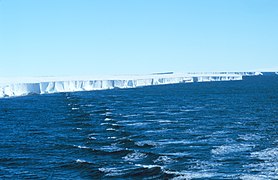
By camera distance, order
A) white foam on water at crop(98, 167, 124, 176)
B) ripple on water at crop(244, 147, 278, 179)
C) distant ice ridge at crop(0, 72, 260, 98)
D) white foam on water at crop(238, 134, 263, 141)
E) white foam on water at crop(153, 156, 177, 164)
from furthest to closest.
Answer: distant ice ridge at crop(0, 72, 260, 98), white foam on water at crop(238, 134, 263, 141), white foam on water at crop(153, 156, 177, 164), white foam on water at crop(98, 167, 124, 176), ripple on water at crop(244, 147, 278, 179)

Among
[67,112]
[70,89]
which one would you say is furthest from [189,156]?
[70,89]

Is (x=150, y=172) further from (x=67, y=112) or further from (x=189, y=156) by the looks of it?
(x=67, y=112)

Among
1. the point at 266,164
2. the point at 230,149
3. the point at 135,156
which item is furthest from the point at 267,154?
the point at 135,156

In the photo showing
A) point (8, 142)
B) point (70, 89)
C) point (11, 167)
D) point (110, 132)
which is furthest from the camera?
point (70, 89)

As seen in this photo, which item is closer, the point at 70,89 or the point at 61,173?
the point at 61,173

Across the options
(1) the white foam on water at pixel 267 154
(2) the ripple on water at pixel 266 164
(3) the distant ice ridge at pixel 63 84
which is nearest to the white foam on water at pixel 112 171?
(2) the ripple on water at pixel 266 164

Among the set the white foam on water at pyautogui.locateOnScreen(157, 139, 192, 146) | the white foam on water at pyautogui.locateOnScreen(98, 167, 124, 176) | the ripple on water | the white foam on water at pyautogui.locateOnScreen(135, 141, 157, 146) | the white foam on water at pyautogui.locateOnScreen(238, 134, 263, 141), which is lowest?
the white foam on water at pyautogui.locateOnScreen(98, 167, 124, 176)

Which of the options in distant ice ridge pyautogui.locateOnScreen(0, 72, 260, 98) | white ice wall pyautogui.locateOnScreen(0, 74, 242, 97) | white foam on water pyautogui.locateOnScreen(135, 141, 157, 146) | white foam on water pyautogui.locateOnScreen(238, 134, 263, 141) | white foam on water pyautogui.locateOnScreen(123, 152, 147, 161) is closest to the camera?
white foam on water pyautogui.locateOnScreen(123, 152, 147, 161)

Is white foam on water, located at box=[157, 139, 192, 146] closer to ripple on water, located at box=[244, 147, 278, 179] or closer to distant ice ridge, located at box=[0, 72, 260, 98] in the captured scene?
ripple on water, located at box=[244, 147, 278, 179]

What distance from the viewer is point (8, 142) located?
37906mm

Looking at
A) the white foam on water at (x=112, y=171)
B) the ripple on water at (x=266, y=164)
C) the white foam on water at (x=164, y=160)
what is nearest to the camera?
the ripple on water at (x=266, y=164)

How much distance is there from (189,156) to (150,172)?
183 inches

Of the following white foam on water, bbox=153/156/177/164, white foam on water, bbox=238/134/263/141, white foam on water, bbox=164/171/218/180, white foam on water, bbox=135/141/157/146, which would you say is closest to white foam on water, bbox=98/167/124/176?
white foam on water, bbox=164/171/218/180

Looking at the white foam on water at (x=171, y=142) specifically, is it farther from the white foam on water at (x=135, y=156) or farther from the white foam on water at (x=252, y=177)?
the white foam on water at (x=252, y=177)
